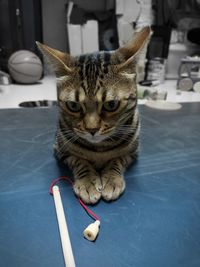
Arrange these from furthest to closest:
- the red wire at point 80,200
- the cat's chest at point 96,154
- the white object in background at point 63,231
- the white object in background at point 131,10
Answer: the white object in background at point 131,10 → the cat's chest at point 96,154 → the red wire at point 80,200 → the white object in background at point 63,231

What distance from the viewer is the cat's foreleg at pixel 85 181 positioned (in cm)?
61

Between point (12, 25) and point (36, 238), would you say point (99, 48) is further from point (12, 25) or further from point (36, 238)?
point (36, 238)

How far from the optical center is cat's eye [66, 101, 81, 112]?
2.11ft

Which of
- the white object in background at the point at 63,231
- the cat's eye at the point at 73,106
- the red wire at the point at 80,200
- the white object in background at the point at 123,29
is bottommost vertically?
the red wire at the point at 80,200

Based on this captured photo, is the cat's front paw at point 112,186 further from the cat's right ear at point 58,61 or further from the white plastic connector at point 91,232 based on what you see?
the cat's right ear at point 58,61

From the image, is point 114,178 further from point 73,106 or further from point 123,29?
point 123,29

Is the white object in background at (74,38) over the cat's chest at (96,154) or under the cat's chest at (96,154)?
over

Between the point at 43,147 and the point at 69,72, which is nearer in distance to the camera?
the point at 69,72

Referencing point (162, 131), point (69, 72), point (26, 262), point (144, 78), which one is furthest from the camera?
point (144, 78)

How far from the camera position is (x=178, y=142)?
0.98 metres

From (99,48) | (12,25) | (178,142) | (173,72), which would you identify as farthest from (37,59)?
(178,142)

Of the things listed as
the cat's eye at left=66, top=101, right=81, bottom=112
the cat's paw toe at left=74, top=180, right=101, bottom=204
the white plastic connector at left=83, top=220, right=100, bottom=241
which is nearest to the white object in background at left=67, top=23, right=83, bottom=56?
the cat's eye at left=66, top=101, right=81, bottom=112

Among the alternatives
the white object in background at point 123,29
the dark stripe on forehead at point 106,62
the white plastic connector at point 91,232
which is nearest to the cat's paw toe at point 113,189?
the white plastic connector at point 91,232

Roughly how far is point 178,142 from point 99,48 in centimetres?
159
